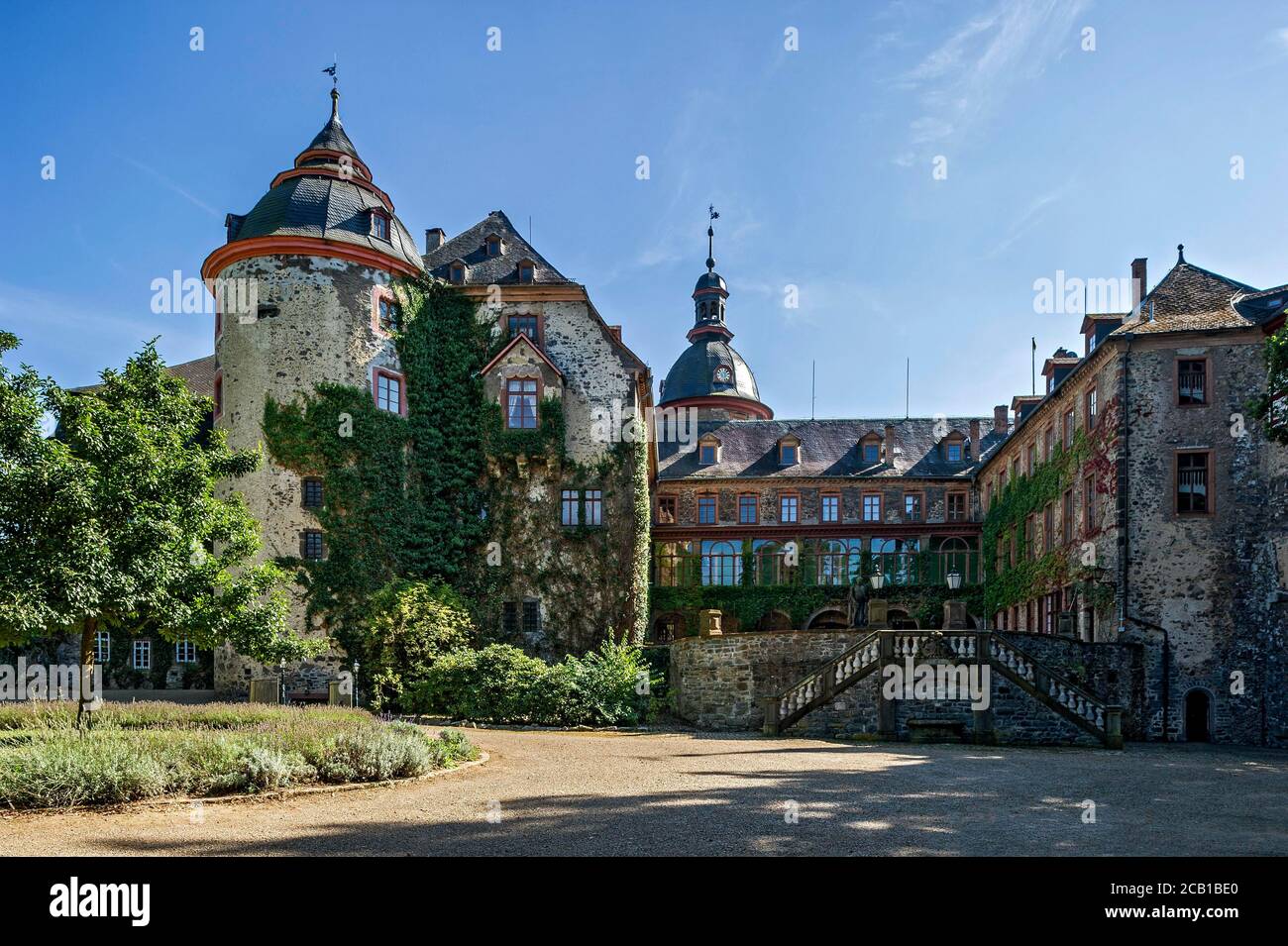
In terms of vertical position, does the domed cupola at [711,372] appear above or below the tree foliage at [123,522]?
above

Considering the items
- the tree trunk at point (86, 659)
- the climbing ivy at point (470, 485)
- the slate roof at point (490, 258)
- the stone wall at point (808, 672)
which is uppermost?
the slate roof at point (490, 258)

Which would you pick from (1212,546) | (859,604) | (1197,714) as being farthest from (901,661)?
(1212,546)

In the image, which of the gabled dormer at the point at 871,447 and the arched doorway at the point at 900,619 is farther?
the gabled dormer at the point at 871,447

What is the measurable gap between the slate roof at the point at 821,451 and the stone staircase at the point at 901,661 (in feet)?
80.3

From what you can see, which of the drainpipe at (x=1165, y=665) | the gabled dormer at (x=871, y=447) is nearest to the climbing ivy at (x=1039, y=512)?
the drainpipe at (x=1165, y=665)

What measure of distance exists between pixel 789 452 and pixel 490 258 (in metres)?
19.1

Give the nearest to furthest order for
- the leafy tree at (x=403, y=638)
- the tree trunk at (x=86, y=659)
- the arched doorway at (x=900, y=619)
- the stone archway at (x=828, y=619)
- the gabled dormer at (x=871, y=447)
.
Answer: the tree trunk at (x=86, y=659)
the leafy tree at (x=403, y=638)
the arched doorway at (x=900, y=619)
the stone archway at (x=828, y=619)
the gabled dormer at (x=871, y=447)

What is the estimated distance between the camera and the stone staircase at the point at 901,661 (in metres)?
23.6

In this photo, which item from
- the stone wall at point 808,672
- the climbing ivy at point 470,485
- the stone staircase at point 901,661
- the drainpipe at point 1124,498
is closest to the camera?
the stone staircase at point 901,661

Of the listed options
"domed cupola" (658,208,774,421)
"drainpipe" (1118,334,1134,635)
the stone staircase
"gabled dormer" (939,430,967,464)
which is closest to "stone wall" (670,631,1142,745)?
the stone staircase

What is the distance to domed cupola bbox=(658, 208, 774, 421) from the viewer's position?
6681 centimetres

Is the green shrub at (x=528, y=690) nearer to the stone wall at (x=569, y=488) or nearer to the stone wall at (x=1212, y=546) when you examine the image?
the stone wall at (x=569, y=488)

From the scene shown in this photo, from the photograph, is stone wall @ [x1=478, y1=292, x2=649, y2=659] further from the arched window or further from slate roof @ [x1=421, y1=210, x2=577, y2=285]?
the arched window
